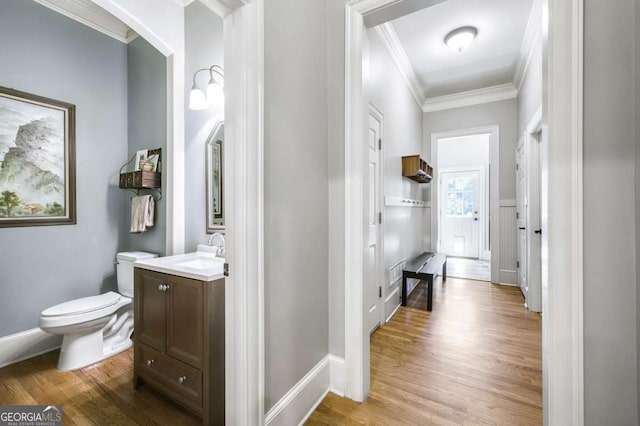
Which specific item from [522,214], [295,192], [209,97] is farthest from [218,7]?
[522,214]

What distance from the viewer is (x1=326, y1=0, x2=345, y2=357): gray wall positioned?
159cm

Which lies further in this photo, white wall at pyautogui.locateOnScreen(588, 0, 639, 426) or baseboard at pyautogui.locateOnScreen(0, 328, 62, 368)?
baseboard at pyautogui.locateOnScreen(0, 328, 62, 368)

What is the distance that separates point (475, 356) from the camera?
2025 millimetres

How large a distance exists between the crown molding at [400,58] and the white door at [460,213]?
2.99m

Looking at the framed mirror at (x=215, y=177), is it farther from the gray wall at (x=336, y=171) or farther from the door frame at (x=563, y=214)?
the door frame at (x=563, y=214)

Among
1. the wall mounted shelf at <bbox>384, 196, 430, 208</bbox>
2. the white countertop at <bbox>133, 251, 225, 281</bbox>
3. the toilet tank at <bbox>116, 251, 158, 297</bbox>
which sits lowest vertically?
the toilet tank at <bbox>116, 251, 158, 297</bbox>

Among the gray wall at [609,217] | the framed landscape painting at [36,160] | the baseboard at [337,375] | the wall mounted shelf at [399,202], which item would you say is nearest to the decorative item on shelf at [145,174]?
the framed landscape painting at [36,160]

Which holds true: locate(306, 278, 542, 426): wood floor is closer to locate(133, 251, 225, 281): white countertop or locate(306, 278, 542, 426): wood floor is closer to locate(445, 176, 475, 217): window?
locate(133, 251, 225, 281): white countertop

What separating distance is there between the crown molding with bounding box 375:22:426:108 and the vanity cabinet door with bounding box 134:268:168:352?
2842 mm

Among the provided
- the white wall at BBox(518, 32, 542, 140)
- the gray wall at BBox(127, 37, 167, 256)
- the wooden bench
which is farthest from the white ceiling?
the wooden bench

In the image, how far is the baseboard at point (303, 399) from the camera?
124 centimetres

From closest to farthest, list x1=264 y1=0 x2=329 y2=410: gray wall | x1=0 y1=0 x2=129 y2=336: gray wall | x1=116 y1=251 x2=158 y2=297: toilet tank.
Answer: x1=264 y1=0 x2=329 y2=410: gray wall
x1=0 y1=0 x2=129 y2=336: gray wall
x1=116 y1=251 x2=158 y2=297: toilet tank

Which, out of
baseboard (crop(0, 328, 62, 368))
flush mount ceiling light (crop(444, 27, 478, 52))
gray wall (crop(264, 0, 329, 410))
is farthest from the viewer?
flush mount ceiling light (crop(444, 27, 478, 52))

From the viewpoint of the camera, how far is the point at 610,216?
102 cm
